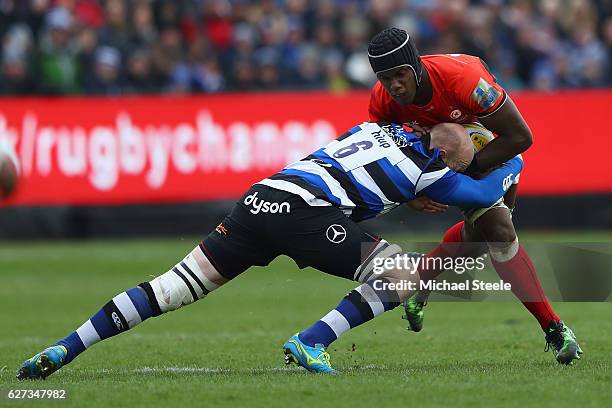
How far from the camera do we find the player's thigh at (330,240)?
716cm

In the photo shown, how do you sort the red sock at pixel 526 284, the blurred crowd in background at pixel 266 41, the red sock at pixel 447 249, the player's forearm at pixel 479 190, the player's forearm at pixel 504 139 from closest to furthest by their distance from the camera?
the player's forearm at pixel 479 190
the player's forearm at pixel 504 139
the red sock at pixel 526 284
the red sock at pixel 447 249
the blurred crowd in background at pixel 266 41

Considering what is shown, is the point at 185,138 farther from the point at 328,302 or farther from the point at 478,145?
the point at 478,145

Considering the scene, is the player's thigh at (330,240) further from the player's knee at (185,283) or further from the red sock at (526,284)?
the red sock at (526,284)

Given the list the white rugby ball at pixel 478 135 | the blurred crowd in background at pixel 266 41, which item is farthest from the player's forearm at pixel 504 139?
the blurred crowd in background at pixel 266 41

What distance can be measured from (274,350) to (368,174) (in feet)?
7.56

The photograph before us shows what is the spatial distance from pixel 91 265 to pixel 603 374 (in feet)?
32.2

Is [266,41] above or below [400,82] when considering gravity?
below

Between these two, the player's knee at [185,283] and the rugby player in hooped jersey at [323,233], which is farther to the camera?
the player's knee at [185,283]

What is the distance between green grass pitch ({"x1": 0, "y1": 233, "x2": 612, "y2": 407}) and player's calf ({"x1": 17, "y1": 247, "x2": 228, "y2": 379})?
0.76 feet

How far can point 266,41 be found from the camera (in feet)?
67.0

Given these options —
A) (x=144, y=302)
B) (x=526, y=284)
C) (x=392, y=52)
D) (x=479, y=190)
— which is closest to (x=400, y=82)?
(x=392, y=52)

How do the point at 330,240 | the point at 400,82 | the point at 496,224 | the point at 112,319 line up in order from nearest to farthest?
1. the point at 330,240
2. the point at 112,319
3. the point at 400,82
4. the point at 496,224

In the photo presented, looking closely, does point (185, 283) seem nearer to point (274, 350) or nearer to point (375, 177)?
point (375, 177)

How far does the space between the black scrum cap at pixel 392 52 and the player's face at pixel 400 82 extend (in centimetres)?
3
